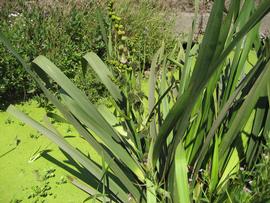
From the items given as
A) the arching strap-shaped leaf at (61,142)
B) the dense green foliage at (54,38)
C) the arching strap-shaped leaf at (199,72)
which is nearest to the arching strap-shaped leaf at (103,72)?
the arching strap-shaped leaf at (61,142)

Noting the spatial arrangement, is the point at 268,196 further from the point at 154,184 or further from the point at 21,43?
the point at 21,43

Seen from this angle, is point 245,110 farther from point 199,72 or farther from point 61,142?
point 61,142

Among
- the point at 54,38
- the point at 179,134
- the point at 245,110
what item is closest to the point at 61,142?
the point at 179,134

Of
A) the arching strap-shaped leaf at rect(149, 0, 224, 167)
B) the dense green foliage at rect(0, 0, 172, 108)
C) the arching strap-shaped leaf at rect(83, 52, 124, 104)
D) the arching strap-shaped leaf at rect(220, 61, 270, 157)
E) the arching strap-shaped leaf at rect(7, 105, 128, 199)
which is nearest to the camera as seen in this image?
the arching strap-shaped leaf at rect(149, 0, 224, 167)

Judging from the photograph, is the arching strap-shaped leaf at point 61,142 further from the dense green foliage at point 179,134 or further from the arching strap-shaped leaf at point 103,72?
the arching strap-shaped leaf at point 103,72

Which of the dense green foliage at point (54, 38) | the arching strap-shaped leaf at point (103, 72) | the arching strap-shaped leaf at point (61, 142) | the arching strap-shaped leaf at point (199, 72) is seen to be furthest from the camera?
the dense green foliage at point (54, 38)

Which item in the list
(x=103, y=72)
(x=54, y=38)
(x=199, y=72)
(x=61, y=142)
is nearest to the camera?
(x=199, y=72)

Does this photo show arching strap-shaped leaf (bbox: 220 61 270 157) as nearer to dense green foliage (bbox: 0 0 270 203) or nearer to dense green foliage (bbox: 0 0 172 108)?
dense green foliage (bbox: 0 0 270 203)

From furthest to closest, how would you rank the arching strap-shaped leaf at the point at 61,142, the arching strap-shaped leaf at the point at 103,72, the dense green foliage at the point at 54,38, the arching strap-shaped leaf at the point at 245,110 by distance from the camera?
the dense green foliage at the point at 54,38 < the arching strap-shaped leaf at the point at 103,72 < the arching strap-shaped leaf at the point at 61,142 < the arching strap-shaped leaf at the point at 245,110

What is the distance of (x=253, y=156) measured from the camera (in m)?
1.58

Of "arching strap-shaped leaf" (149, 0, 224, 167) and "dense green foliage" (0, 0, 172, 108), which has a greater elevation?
"dense green foliage" (0, 0, 172, 108)

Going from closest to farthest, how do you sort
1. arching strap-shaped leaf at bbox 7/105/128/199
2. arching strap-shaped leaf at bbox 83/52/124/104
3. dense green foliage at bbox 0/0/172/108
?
arching strap-shaped leaf at bbox 7/105/128/199
arching strap-shaped leaf at bbox 83/52/124/104
dense green foliage at bbox 0/0/172/108

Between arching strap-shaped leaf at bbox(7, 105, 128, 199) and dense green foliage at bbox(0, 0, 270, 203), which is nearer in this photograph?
dense green foliage at bbox(0, 0, 270, 203)

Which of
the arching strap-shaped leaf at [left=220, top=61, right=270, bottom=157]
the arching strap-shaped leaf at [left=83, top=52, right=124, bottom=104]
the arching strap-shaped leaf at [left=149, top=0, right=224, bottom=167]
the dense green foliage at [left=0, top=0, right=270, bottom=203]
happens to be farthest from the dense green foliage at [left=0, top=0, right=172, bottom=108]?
the arching strap-shaped leaf at [left=149, top=0, right=224, bottom=167]
